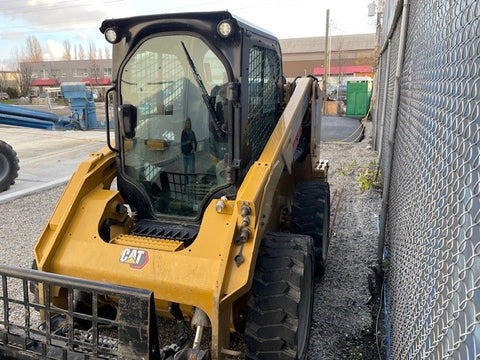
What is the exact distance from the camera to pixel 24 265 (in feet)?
16.0

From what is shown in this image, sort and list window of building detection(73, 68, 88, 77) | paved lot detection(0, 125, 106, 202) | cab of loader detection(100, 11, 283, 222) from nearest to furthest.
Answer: cab of loader detection(100, 11, 283, 222) < paved lot detection(0, 125, 106, 202) < window of building detection(73, 68, 88, 77)

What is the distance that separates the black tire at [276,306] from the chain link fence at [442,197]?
651mm

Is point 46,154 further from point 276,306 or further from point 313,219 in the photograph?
point 276,306

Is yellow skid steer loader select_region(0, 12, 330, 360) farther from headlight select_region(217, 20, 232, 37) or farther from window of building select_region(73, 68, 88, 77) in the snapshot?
window of building select_region(73, 68, 88, 77)

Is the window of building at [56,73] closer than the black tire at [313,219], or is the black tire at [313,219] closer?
the black tire at [313,219]

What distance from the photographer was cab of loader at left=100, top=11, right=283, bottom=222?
3070mm

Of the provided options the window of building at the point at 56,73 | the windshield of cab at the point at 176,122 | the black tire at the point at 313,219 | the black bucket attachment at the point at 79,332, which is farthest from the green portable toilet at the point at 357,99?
the window of building at the point at 56,73

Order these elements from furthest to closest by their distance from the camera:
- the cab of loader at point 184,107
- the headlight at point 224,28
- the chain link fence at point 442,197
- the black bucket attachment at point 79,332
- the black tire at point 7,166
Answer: the black tire at point 7,166 → the cab of loader at point 184,107 → the headlight at point 224,28 → the black bucket attachment at point 79,332 → the chain link fence at point 442,197

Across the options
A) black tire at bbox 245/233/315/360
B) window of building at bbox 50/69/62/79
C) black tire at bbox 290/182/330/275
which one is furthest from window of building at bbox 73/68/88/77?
black tire at bbox 245/233/315/360

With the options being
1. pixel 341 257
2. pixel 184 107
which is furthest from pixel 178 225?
pixel 341 257

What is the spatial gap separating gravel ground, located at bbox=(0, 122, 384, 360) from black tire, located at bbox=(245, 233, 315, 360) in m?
0.73

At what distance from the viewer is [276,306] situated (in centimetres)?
271

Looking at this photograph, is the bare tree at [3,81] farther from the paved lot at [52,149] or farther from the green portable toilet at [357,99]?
the green portable toilet at [357,99]

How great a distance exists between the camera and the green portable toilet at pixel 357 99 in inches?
803
